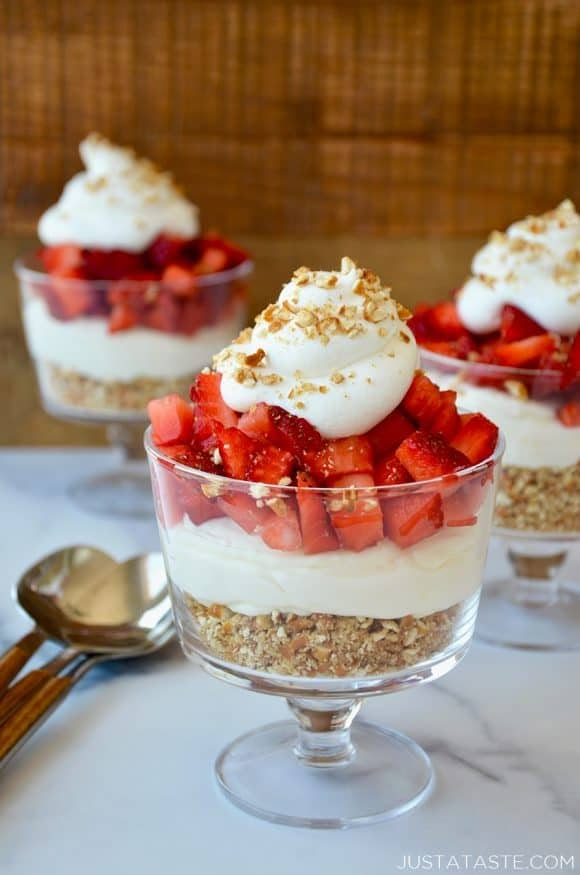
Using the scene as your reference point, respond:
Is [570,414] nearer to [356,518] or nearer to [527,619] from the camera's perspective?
[527,619]

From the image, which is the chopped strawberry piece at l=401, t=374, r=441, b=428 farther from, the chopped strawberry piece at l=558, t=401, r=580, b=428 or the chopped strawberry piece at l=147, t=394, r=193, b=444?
the chopped strawberry piece at l=558, t=401, r=580, b=428

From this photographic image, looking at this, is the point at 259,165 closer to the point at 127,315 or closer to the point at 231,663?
the point at 127,315

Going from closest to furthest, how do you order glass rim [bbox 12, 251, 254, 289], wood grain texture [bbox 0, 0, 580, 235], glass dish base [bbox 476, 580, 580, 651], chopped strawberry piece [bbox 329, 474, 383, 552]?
chopped strawberry piece [bbox 329, 474, 383, 552] → glass dish base [bbox 476, 580, 580, 651] → glass rim [bbox 12, 251, 254, 289] → wood grain texture [bbox 0, 0, 580, 235]

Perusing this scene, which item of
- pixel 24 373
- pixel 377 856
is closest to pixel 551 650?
pixel 377 856

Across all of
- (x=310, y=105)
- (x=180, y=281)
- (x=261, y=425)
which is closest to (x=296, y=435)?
(x=261, y=425)

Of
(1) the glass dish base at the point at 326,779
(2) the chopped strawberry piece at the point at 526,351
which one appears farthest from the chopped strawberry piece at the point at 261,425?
(2) the chopped strawberry piece at the point at 526,351

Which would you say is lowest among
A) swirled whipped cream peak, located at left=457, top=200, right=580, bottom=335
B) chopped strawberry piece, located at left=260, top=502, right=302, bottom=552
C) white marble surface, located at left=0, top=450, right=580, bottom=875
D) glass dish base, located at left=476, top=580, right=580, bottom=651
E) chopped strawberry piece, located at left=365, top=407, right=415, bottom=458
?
glass dish base, located at left=476, top=580, right=580, bottom=651

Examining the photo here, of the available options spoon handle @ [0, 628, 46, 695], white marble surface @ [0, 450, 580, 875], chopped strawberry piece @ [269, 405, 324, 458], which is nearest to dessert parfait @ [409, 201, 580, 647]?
white marble surface @ [0, 450, 580, 875]

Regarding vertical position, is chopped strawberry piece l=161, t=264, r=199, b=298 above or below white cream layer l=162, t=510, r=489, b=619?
above
